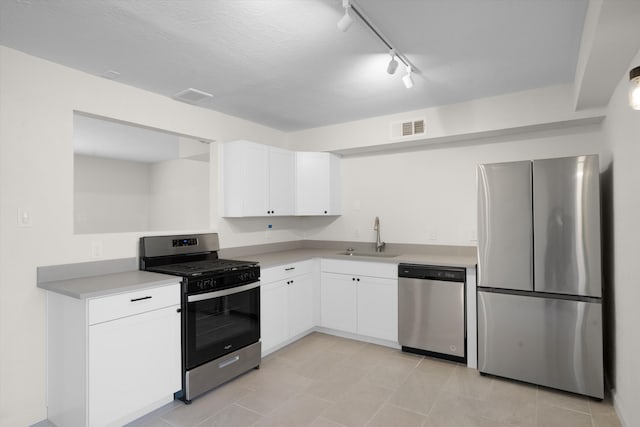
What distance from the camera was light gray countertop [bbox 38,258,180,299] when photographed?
2111 millimetres

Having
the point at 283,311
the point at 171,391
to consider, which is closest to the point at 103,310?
the point at 171,391

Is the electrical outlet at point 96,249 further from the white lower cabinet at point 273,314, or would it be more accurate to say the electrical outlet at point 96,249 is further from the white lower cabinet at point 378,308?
the white lower cabinet at point 378,308

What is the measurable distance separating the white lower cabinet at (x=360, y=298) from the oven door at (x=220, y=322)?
1036mm

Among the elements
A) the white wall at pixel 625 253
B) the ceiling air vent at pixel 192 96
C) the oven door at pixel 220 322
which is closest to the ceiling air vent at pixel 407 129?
the white wall at pixel 625 253

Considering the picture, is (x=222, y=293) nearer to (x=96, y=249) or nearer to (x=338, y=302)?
(x=96, y=249)

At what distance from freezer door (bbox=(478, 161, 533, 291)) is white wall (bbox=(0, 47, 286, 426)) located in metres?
3.06

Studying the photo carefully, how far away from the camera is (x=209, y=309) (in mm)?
2674

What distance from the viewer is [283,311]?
3502mm

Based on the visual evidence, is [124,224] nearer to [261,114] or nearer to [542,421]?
[261,114]

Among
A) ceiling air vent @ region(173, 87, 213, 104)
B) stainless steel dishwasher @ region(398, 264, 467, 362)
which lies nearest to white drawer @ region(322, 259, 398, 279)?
stainless steel dishwasher @ region(398, 264, 467, 362)

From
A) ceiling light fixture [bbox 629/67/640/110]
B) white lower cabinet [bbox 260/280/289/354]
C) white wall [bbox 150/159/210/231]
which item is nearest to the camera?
ceiling light fixture [bbox 629/67/640/110]

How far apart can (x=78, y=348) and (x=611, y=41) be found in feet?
11.1

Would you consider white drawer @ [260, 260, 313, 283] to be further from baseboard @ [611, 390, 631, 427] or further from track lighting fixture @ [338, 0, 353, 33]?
baseboard @ [611, 390, 631, 427]

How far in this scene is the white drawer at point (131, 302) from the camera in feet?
6.77
